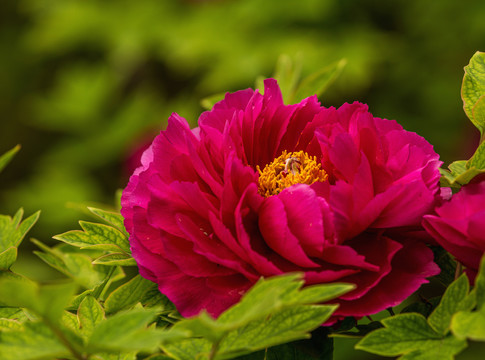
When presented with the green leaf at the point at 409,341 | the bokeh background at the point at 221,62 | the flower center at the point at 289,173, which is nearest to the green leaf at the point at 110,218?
the flower center at the point at 289,173

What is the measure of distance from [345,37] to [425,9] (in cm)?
24

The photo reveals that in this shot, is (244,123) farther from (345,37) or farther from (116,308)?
(345,37)

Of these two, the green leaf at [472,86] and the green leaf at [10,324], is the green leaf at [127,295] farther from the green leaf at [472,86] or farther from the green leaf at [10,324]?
the green leaf at [472,86]

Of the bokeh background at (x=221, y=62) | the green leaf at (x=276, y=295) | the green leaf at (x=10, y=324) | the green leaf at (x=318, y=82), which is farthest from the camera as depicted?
the bokeh background at (x=221, y=62)

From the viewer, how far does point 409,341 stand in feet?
1.19

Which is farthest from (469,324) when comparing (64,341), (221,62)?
(221,62)

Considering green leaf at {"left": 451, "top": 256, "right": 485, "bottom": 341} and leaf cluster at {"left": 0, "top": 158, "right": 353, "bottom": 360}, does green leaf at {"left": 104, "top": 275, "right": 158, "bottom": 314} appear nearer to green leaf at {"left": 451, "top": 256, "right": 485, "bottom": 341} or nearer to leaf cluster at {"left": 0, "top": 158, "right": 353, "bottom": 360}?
leaf cluster at {"left": 0, "top": 158, "right": 353, "bottom": 360}

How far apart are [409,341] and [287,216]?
0.34ft

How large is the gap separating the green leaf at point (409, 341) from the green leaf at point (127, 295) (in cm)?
17

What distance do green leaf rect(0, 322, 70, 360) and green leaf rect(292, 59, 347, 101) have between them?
36cm

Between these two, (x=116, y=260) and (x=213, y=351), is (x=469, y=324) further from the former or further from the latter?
(x=116, y=260)

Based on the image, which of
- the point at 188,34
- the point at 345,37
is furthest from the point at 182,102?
the point at 345,37

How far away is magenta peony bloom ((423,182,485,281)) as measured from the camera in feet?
1.14

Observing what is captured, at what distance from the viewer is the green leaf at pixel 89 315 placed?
0.39m
